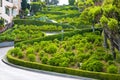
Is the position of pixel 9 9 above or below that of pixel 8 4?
below

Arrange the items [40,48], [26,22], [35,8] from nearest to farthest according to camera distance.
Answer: [40,48], [26,22], [35,8]

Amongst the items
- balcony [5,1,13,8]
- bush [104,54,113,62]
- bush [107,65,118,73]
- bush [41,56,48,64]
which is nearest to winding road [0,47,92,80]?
bush [41,56,48,64]

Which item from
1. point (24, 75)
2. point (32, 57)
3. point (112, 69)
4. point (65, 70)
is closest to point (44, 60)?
point (32, 57)

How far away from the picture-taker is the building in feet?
288

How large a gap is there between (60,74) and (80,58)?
4432 mm

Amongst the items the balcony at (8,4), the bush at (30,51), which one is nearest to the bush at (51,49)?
the bush at (30,51)

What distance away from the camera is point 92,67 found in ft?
132

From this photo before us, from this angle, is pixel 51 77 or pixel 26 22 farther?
pixel 26 22

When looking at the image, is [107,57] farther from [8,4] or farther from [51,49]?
[8,4]

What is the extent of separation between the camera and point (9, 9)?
93.9 metres

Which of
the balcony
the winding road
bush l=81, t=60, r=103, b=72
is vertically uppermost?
the balcony

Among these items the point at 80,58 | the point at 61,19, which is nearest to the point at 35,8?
the point at 61,19

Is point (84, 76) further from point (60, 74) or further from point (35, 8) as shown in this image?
point (35, 8)

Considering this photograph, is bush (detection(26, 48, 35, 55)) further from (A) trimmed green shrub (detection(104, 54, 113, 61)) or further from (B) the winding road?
(A) trimmed green shrub (detection(104, 54, 113, 61))
